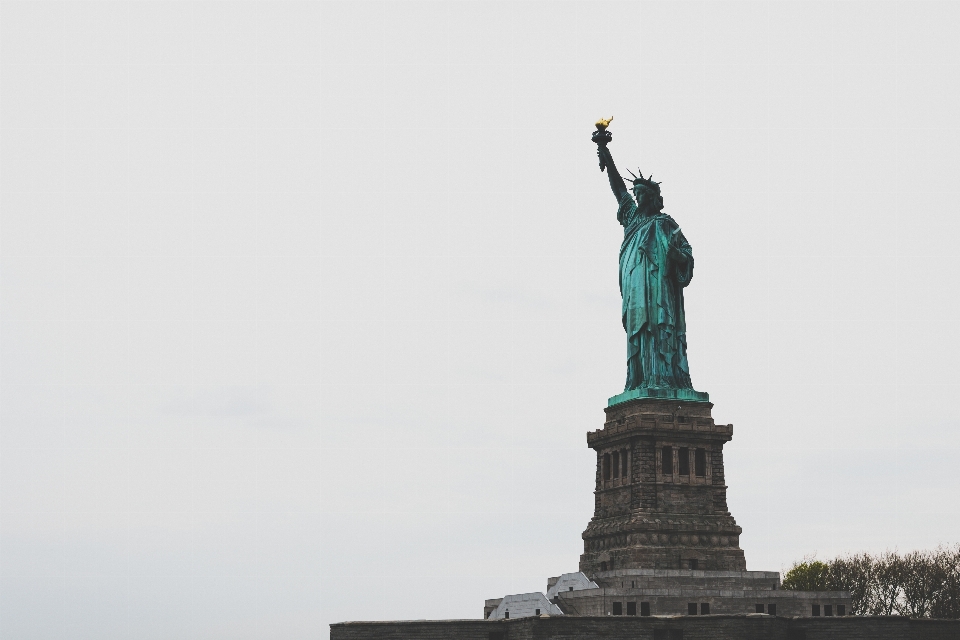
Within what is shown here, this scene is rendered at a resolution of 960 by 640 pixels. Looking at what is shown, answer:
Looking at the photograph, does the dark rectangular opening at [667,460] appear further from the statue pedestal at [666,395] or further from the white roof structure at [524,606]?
the white roof structure at [524,606]

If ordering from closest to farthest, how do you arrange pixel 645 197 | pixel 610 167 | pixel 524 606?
1. pixel 524 606
2. pixel 645 197
3. pixel 610 167

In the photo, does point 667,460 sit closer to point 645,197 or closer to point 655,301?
point 655,301

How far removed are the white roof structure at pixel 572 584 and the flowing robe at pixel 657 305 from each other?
7.55 metres

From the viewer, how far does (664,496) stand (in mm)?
51125

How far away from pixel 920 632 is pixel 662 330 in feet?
45.8

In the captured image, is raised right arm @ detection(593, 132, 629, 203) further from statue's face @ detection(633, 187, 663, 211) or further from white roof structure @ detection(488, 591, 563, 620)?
white roof structure @ detection(488, 591, 563, 620)

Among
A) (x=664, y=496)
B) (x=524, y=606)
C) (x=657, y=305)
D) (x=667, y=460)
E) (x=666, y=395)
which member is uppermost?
(x=657, y=305)

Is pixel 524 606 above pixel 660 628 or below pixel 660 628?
above

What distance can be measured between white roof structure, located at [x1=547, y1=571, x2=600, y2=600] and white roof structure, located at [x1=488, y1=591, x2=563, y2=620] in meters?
1.09

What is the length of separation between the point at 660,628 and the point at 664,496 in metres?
7.17

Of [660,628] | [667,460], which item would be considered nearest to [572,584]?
[660,628]

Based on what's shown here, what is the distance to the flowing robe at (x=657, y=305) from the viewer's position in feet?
174

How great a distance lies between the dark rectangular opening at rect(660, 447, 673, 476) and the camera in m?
51.6

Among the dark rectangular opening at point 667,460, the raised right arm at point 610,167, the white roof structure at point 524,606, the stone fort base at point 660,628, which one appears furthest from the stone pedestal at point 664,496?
the raised right arm at point 610,167
